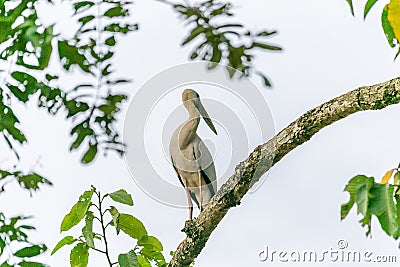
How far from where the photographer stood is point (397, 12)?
1090 millimetres

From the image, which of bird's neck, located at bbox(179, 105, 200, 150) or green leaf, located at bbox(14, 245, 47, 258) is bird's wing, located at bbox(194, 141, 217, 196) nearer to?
bird's neck, located at bbox(179, 105, 200, 150)

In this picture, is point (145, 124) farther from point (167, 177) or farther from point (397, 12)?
point (397, 12)

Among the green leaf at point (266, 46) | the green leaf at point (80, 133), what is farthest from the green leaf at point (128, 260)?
the green leaf at point (266, 46)

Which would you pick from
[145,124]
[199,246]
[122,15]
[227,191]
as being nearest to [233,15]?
[122,15]

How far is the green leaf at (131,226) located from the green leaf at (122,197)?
0.06 meters

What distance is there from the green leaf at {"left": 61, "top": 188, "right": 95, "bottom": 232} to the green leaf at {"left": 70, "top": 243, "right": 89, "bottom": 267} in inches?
2.1

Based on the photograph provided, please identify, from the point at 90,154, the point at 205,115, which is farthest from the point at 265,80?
the point at 205,115

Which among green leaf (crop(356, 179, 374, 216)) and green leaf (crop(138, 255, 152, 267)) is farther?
green leaf (crop(138, 255, 152, 267))

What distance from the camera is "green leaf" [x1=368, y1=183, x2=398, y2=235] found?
97 centimetres

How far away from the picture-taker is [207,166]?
71.7 inches

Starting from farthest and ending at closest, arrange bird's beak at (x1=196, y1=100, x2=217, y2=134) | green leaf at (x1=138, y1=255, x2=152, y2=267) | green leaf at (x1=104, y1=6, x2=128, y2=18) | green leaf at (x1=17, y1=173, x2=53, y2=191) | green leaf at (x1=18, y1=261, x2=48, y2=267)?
green leaf at (x1=138, y1=255, x2=152, y2=267), green leaf at (x1=17, y1=173, x2=53, y2=191), bird's beak at (x1=196, y1=100, x2=217, y2=134), green leaf at (x1=18, y1=261, x2=48, y2=267), green leaf at (x1=104, y1=6, x2=128, y2=18)

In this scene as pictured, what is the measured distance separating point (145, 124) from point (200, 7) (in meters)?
0.51

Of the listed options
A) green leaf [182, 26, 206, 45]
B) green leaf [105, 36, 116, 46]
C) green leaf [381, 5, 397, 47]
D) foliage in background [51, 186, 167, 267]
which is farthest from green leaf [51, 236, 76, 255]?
green leaf [182, 26, 206, 45]

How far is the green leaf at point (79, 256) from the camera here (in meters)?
1.70
